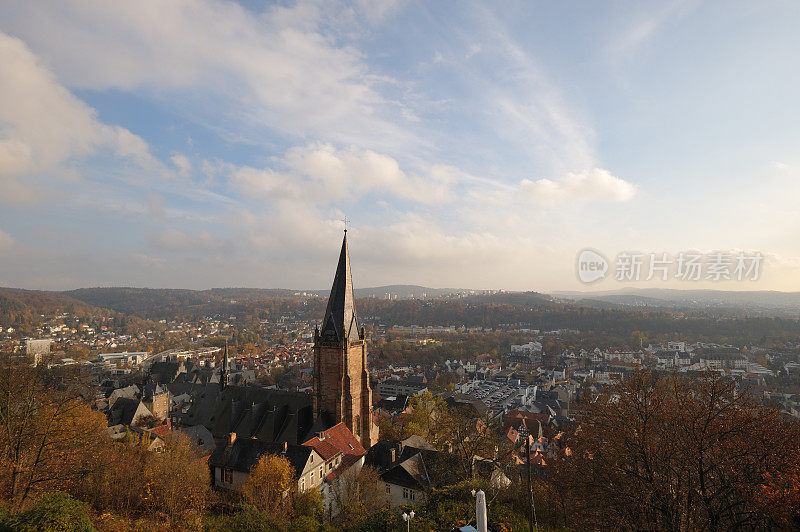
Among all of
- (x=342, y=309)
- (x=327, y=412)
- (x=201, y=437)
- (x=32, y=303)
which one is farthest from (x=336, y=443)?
(x=32, y=303)

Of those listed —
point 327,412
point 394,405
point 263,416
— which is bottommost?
point 394,405

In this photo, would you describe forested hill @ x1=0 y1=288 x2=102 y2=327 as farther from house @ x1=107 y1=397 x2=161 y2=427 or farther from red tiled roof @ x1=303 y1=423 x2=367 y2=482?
red tiled roof @ x1=303 y1=423 x2=367 y2=482

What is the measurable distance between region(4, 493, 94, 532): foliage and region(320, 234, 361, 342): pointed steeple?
Result: 1659 centimetres

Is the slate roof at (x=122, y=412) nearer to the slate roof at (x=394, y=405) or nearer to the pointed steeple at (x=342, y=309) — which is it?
the slate roof at (x=394, y=405)

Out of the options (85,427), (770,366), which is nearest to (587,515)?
(85,427)

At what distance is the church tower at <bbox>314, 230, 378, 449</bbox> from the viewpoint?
27.3 m

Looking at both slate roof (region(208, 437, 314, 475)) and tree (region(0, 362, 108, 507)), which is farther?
slate roof (region(208, 437, 314, 475))

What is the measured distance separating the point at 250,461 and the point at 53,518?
48.0 feet

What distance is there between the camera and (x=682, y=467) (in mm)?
13539

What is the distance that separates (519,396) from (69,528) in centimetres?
7322

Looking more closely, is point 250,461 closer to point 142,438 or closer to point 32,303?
point 142,438

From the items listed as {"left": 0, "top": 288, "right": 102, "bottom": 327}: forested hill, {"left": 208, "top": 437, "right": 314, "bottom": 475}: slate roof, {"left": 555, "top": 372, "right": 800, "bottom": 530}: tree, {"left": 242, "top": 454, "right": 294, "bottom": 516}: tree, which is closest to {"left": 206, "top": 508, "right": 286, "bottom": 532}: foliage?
{"left": 242, "top": 454, "right": 294, "bottom": 516}: tree

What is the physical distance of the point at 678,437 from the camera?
541 inches

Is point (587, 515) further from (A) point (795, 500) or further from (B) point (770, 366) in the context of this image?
(B) point (770, 366)
